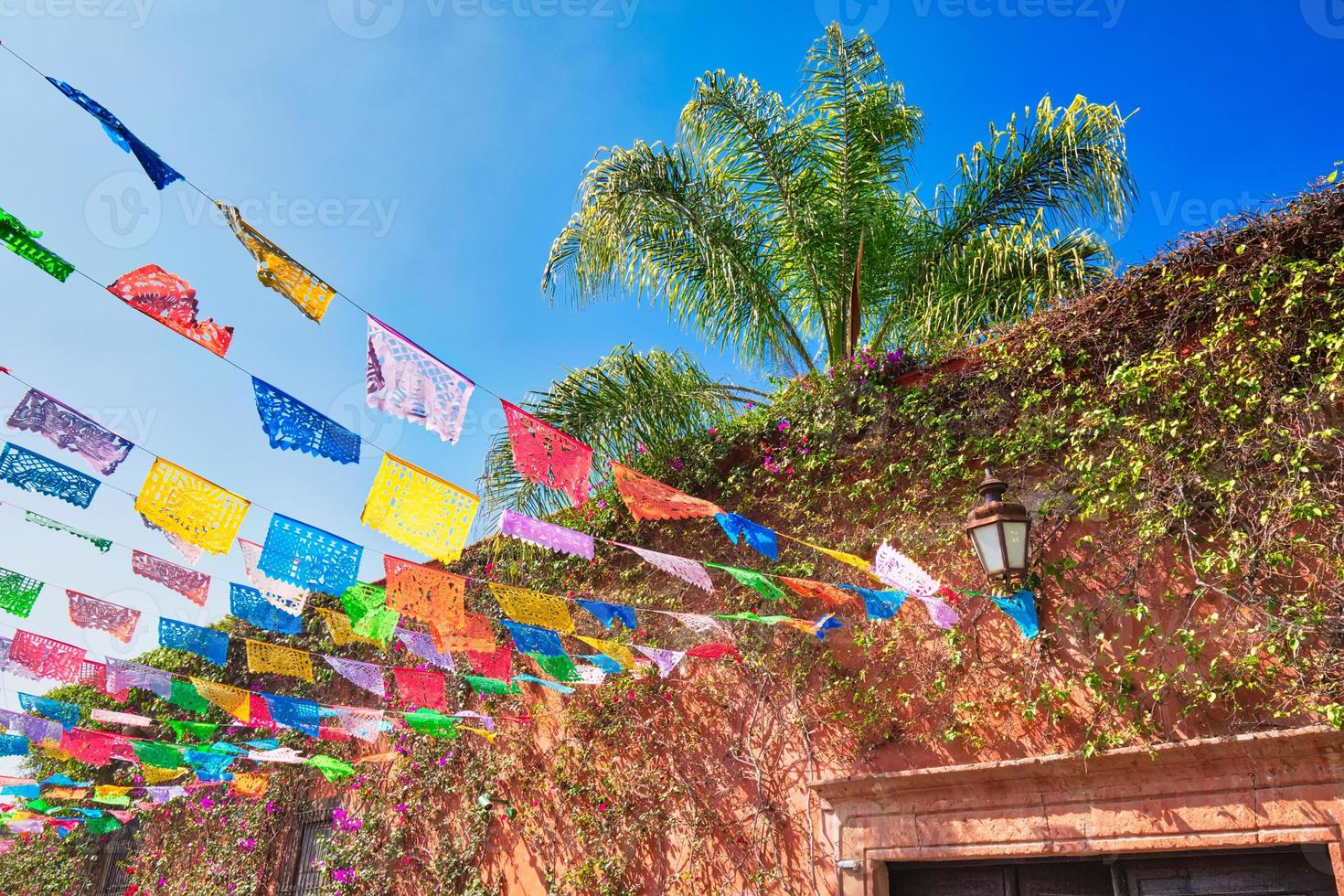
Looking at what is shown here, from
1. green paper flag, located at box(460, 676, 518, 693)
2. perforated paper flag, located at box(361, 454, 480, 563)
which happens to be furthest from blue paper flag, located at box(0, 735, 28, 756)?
perforated paper flag, located at box(361, 454, 480, 563)

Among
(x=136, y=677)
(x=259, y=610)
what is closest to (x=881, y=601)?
(x=259, y=610)

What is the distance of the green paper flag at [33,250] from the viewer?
3465mm

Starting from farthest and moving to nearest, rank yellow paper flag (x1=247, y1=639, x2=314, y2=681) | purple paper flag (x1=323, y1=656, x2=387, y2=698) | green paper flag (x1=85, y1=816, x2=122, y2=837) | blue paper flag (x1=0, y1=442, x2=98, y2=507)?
1. green paper flag (x1=85, y1=816, x2=122, y2=837)
2. purple paper flag (x1=323, y1=656, x2=387, y2=698)
3. yellow paper flag (x1=247, y1=639, x2=314, y2=681)
4. blue paper flag (x1=0, y1=442, x2=98, y2=507)

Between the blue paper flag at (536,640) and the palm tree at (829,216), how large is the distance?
3002 mm

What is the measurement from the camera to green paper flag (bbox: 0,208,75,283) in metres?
3.46

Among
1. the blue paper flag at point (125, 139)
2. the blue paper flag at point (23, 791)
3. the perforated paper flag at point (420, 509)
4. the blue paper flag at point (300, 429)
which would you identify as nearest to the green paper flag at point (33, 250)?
the blue paper flag at point (125, 139)

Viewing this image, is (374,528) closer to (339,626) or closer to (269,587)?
(269,587)

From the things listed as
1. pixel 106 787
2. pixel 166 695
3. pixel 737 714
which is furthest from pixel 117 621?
pixel 737 714

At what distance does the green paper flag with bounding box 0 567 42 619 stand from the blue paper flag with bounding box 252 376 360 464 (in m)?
3.47

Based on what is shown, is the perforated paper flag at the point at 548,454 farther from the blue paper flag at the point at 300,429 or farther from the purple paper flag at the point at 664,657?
the purple paper flag at the point at 664,657

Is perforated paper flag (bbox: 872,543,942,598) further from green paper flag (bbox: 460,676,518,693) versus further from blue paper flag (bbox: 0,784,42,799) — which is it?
blue paper flag (bbox: 0,784,42,799)

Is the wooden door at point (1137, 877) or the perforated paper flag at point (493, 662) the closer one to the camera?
the wooden door at point (1137, 877)

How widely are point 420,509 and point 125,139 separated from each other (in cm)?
211

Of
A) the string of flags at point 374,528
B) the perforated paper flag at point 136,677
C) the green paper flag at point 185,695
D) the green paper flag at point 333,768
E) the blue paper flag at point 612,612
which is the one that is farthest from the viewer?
the green paper flag at point 333,768
